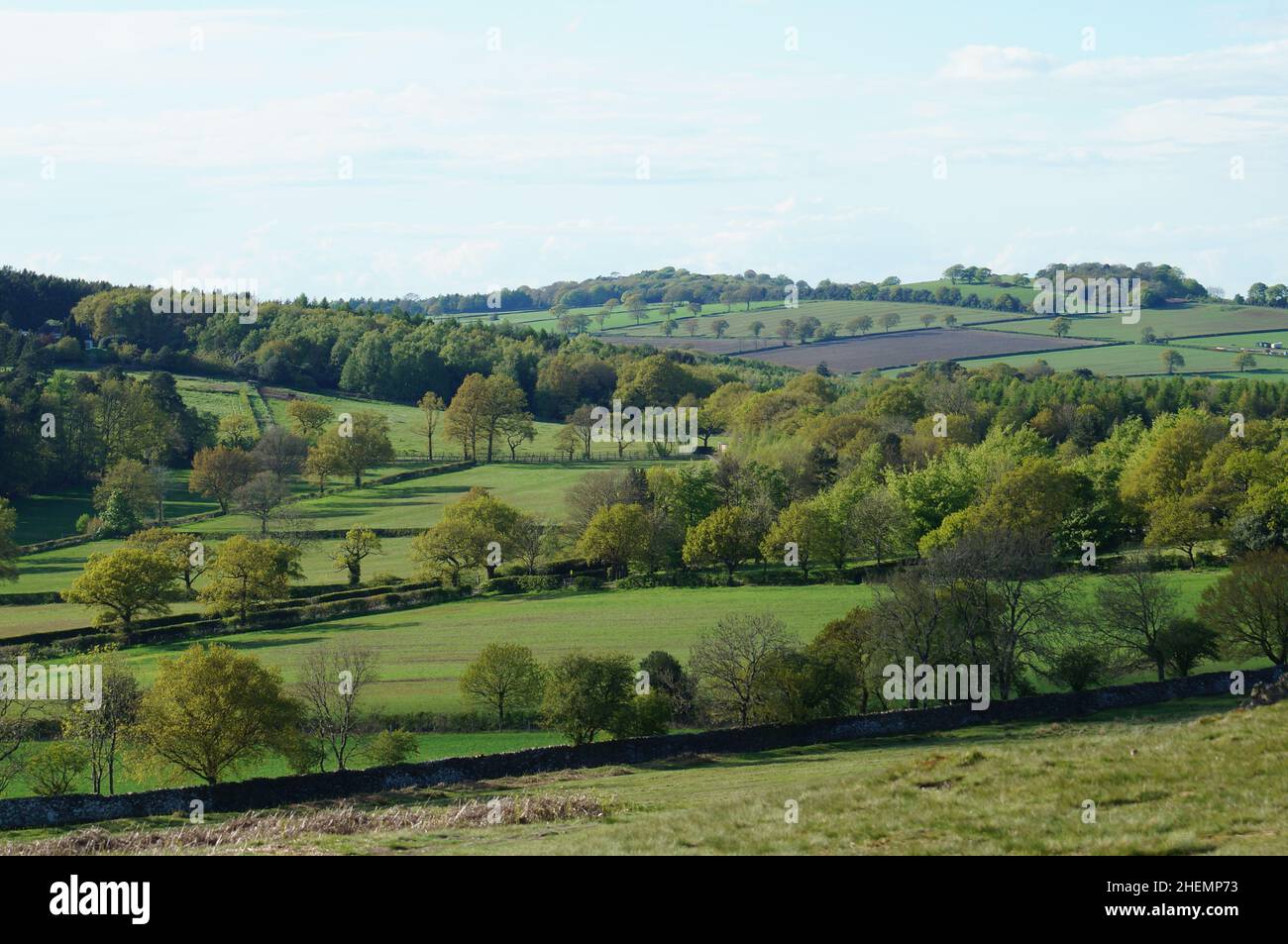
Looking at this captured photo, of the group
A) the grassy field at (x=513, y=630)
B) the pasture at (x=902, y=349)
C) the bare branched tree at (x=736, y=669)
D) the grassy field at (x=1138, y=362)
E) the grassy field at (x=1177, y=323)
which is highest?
the grassy field at (x=1177, y=323)

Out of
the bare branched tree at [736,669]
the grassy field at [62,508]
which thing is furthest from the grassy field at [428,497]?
the bare branched tree at [736,669]

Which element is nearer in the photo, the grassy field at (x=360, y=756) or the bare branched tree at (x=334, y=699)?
the grassy field at (x=360, y=756)

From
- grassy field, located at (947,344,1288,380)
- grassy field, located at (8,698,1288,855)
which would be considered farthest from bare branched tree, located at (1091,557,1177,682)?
grassy field, located at (947,344,1288,380)

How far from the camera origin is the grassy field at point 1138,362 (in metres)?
146

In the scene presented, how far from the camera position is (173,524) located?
9525 cm

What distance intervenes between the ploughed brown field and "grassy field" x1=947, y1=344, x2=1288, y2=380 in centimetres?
378

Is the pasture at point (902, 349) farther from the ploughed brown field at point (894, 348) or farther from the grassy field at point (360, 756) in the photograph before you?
the grassy field at point (360, 756)

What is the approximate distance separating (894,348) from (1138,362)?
34775 mm

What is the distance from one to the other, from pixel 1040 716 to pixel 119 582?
149 ft

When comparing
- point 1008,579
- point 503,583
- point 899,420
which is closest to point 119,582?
point 503,583

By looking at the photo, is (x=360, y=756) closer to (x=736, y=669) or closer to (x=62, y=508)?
(x=736, y=669)

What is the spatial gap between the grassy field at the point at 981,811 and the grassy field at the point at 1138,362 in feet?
416

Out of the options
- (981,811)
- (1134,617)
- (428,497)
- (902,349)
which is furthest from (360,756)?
(902,349)

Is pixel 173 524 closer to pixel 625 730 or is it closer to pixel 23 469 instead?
pixel 23 469
